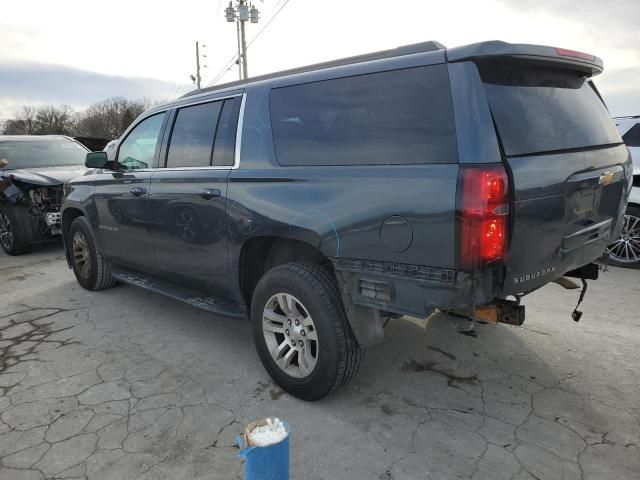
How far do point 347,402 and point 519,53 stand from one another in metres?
2.20

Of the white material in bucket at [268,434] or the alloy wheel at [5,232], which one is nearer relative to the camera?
the white material in bucket at [268,434]

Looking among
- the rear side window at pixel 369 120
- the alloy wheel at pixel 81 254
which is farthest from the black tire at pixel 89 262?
the rear side window at pixel 369 120

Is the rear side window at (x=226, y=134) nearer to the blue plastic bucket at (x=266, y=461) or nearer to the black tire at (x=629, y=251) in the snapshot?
the blue plastic bucket at (x=266, y=461)

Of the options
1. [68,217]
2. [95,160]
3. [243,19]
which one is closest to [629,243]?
[95,160]

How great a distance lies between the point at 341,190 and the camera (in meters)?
2.61

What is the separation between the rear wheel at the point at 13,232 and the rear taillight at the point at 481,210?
7426 millimetres

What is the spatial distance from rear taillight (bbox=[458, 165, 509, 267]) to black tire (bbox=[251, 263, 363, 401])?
0.85m

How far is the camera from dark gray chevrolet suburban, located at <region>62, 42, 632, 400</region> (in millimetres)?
2270

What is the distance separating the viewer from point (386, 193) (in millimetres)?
2416

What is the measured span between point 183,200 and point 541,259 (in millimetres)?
2523

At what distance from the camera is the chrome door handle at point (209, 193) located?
335 cm

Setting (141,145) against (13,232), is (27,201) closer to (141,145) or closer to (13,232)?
(13,232)

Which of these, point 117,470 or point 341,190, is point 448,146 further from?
point 117,470

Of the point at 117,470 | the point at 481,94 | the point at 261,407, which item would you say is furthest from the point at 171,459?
the point at 481,94
